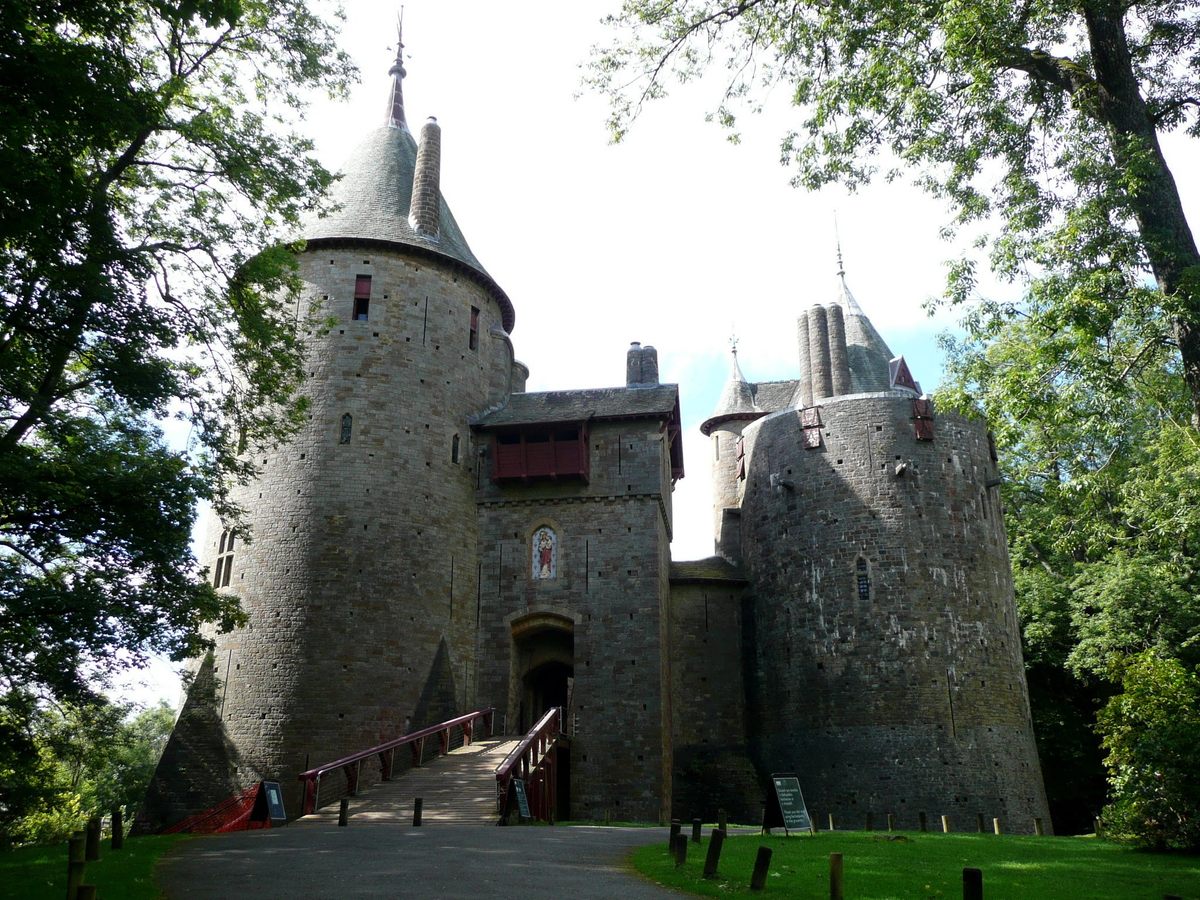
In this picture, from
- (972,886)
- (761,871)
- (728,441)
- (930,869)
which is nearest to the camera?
(972,886)

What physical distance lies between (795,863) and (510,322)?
74.3 ft

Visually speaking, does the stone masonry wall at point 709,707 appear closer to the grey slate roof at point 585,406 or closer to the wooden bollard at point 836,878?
the grey slate roof at point 585,406

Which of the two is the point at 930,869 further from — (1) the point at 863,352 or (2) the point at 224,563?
(1) the point at 863,352

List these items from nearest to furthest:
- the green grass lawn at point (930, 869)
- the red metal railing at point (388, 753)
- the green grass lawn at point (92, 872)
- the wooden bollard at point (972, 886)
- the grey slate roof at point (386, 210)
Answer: the wooden bollard at point (972, 886) → the green grass lawn at point (92, 872) → the green grass lawn at point (930, 869) → the red metal railing at point (388, 753) → the grey slate roof at point (386, 210)

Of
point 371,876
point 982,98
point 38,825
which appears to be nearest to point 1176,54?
point 982,98

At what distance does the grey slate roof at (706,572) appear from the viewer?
30328 millimetres

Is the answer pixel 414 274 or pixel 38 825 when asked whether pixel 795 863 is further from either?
pixel 38 825

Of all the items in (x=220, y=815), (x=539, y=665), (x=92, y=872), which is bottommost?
(x=220, y=815)

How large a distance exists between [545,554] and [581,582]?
4.62ft

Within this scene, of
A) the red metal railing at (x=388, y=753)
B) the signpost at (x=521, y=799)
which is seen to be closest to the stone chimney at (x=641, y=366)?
the red metal railing at (x=388, y=753)

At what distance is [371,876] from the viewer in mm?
11172

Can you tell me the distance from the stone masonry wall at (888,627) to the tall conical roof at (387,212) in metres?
11.9

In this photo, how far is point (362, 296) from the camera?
27.8m

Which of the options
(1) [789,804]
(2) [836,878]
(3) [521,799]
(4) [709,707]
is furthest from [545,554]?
(2) [836,878]
